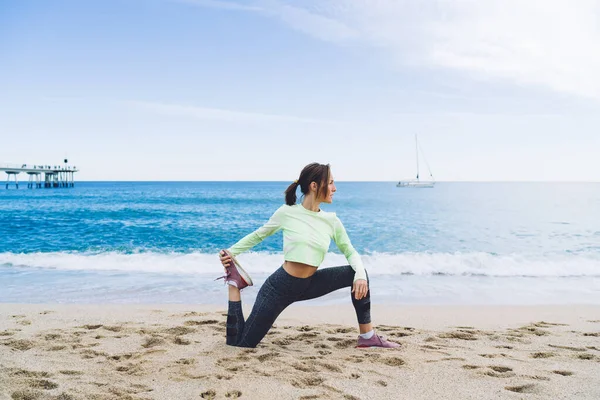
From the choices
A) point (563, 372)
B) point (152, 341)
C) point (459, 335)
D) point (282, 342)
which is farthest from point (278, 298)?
point (563, 372)

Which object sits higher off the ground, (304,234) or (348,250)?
(304,234)

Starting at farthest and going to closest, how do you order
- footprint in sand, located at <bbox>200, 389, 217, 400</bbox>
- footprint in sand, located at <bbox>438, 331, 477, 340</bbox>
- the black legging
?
footprint in sand, located at <bbox>438, 331, 477, 340</bbox>, the black legging, footprint in sand, located at <bbox>200, 389, 217, 400</bbox>

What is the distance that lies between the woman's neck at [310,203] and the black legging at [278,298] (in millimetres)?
628

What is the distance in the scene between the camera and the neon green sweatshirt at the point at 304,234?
404 centimetres

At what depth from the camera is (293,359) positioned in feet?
13.2

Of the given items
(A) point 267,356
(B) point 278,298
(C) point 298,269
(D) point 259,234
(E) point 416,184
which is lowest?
(A) point 267,356

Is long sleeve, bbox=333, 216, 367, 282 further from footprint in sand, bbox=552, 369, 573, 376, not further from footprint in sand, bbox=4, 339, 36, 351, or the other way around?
footprint in sand, bbox=4, 339, 36, 351

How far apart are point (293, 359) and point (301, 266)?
824 mm

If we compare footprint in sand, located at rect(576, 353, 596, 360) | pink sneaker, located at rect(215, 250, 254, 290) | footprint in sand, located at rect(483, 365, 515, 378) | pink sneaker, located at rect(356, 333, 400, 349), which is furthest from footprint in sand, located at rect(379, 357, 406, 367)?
footprint in sand, located at rect(576, 353, 596, 360)

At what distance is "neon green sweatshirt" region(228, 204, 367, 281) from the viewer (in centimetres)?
404

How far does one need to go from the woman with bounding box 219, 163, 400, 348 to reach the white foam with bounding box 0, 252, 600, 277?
6.88 metres

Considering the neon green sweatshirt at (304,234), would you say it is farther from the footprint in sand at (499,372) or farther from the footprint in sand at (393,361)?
the footprint in sand at (499,372)

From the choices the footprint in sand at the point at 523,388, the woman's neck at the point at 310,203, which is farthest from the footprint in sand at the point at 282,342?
the footprint in sand at the point at 523,388

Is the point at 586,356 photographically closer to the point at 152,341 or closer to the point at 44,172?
the point at 152,341
